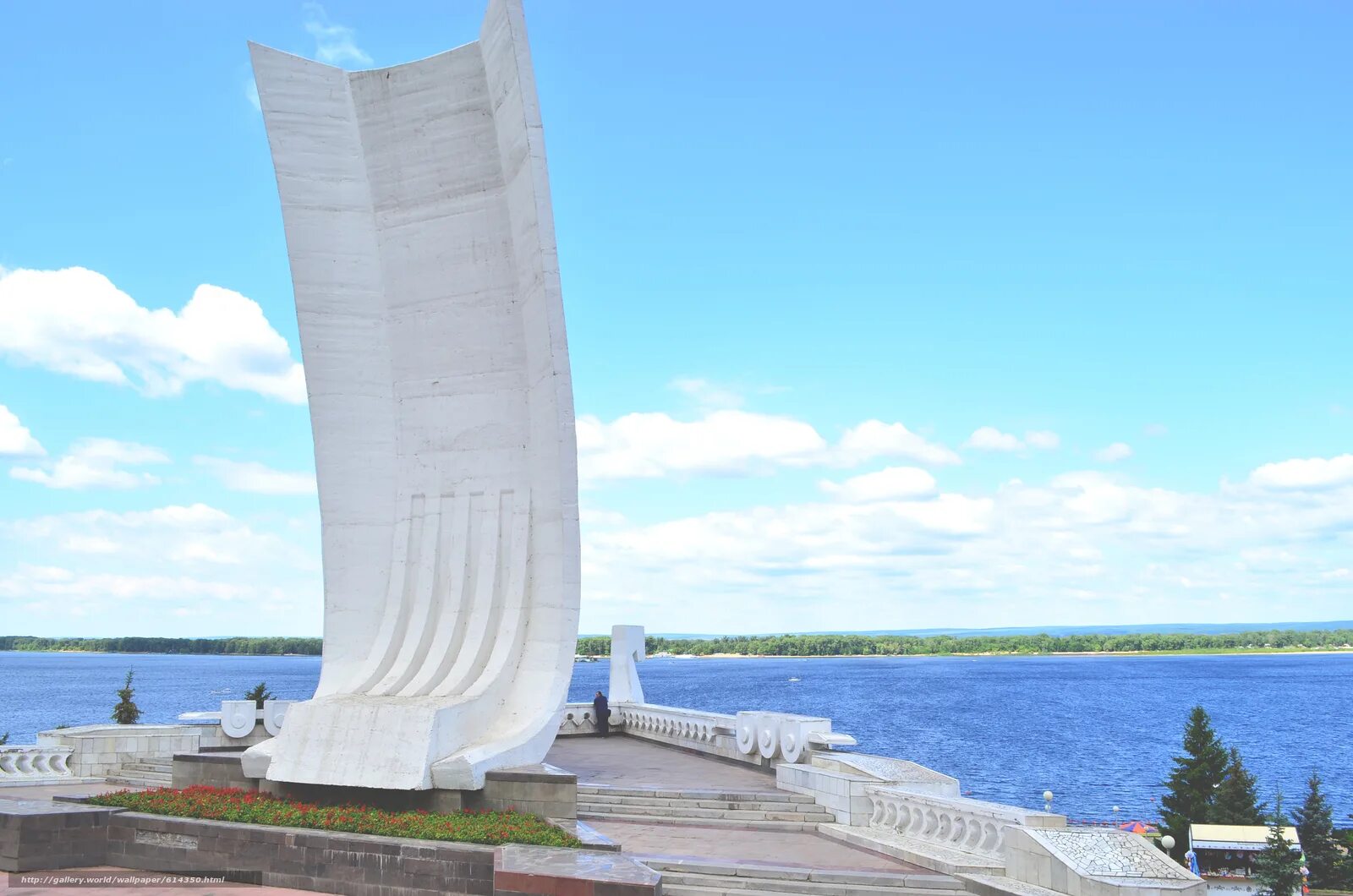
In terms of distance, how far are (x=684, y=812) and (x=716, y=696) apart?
80638 mm

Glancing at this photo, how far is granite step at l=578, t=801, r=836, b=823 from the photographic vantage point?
12.9 meters

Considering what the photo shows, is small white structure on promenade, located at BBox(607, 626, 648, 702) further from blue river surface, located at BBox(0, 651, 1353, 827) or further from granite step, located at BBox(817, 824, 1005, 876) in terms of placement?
blue river surface, located at BBox(0, 651, 1353, 827)

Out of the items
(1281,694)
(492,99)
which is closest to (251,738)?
(492,99)

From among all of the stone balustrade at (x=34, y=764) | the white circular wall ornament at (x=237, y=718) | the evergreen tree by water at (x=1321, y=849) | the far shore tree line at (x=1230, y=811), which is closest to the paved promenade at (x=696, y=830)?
the white circular wall ornament at (x=237, y=718)

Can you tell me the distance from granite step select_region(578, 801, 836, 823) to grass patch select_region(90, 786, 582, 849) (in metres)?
2.19

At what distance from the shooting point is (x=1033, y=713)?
2852 inches

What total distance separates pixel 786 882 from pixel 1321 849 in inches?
779

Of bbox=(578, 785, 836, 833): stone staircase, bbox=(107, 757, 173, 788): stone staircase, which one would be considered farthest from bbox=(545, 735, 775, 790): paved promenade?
bbox=(107, 757, 173, 788): stone staircase

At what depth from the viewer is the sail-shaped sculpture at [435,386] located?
13898 millimetres

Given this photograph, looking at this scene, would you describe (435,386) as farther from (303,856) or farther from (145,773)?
(145,773)

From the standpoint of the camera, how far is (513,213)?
14414mm

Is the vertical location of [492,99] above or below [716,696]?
above

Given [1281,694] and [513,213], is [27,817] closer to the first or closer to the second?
[513,213]

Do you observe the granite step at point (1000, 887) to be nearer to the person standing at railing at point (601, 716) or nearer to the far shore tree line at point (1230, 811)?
the person standing at railing at point (601, 716)
